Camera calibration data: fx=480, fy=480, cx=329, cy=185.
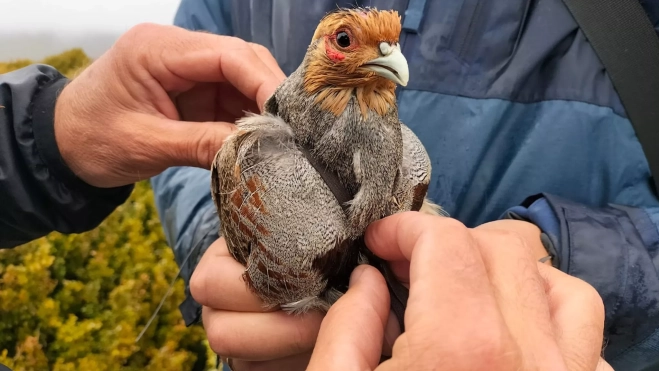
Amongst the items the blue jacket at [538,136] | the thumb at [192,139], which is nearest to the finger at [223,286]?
the thumb at [192,139]

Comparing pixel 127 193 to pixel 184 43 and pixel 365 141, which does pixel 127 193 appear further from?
pixel 365 141

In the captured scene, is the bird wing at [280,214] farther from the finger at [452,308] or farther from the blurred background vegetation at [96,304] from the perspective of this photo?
the blurred background vegetation at [96,304]

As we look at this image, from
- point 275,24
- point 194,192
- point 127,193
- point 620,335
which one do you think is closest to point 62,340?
point 127,193

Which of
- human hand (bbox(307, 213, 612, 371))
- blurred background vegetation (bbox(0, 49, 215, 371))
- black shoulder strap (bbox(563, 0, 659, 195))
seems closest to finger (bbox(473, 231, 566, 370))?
human hand (bbox(307, 213, 612, 371))

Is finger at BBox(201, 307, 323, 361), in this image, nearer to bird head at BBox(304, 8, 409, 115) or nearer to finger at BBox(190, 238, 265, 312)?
finger at BBox(190, 238, 265, 312)

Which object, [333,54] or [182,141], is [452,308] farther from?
[182,141]

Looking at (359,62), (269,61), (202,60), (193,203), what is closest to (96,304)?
(193,203)
